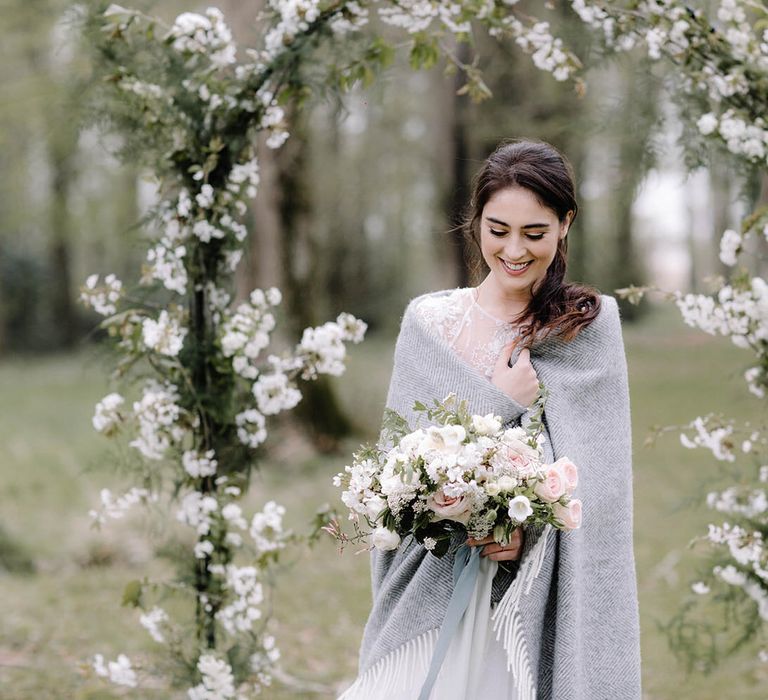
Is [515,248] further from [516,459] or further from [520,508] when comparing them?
[520,508]

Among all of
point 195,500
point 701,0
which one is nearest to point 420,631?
point 195,500

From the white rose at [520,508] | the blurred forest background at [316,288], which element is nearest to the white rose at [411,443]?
the white rose at [520,508]

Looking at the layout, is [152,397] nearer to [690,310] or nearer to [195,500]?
[195,500]

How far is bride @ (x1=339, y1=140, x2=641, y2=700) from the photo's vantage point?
253 centimetres

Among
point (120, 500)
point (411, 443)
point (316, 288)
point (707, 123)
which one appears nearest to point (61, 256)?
point (316, 288)

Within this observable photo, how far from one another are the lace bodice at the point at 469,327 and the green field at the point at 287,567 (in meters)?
1.04

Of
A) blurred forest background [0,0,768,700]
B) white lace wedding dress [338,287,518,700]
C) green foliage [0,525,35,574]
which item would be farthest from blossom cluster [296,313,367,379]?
green foliage [0,525,35,574]

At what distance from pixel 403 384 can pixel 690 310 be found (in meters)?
1.18

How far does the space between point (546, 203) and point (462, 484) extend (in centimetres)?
85

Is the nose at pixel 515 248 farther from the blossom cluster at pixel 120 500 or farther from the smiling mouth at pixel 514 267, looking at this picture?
the blossom cluster at pixel 120 500

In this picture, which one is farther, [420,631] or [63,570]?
[63,570]

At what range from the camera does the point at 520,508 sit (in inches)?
87.4

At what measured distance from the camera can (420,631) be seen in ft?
8.77

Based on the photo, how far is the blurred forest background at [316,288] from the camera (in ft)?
16.0
